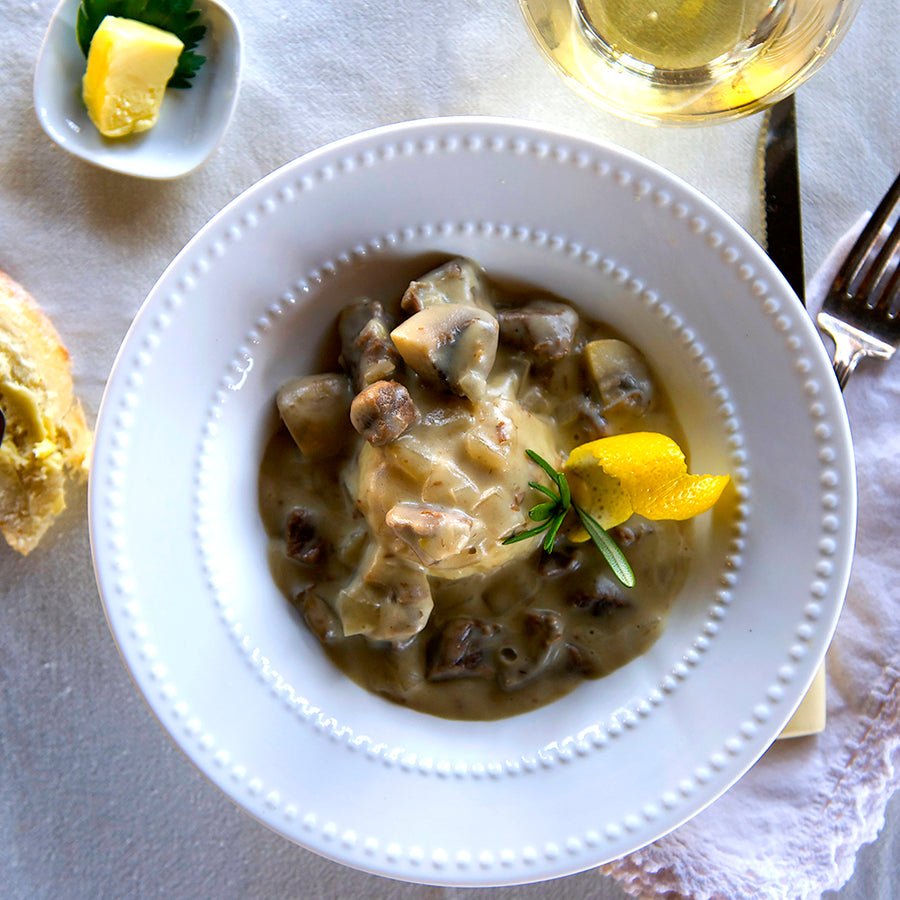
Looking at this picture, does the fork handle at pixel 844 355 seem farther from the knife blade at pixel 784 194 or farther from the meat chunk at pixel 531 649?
the meat chunk at pixel 531 649

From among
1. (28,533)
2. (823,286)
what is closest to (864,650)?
(823,286)

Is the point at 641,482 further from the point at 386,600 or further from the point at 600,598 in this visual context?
the point at 386,600

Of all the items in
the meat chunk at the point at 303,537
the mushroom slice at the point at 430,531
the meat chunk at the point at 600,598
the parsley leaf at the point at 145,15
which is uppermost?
the parsley leaf at the point at 145,15

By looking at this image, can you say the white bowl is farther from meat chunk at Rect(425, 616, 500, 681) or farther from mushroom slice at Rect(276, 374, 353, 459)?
meat chunk at Rect(425, 616, 500, 681)

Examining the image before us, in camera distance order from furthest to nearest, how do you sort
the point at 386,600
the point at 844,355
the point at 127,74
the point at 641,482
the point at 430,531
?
A: the point at 844,355, the point at 127,74, the point at 386,600, the point at 641,482, the point at 430,531

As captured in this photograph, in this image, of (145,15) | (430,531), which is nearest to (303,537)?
(430,531)

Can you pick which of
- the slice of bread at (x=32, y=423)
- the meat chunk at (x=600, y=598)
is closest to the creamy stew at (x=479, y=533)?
the meat chunk at (x=600, y=598)

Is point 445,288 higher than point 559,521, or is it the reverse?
point 445,288
